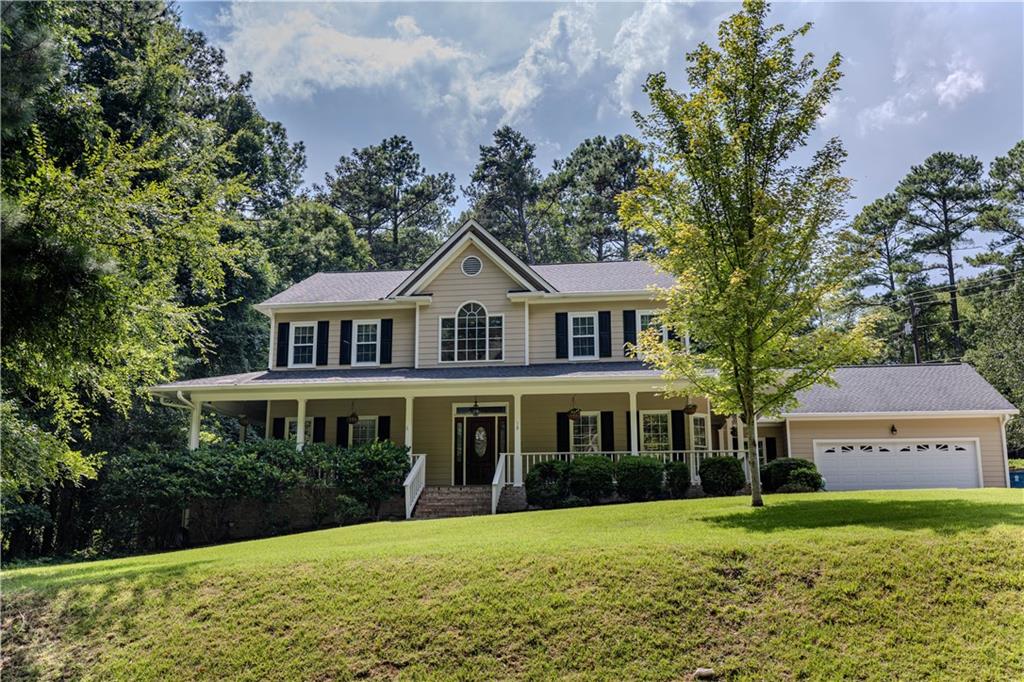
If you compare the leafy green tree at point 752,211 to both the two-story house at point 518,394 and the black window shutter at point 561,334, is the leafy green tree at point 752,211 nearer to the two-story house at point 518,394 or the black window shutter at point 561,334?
the two-story house at point 518,394

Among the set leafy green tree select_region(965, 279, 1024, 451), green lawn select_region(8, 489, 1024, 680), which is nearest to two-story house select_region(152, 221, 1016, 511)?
green lawn select_region(8, 489, 1024, 680)

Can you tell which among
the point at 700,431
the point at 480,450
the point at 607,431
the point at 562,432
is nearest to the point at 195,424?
the point at 480,450

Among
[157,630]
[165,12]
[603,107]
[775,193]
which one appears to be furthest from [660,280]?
[165,12]

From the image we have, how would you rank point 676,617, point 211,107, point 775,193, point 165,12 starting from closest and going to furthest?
1. point 676,617
2. point 775,193
3. point 165,12
4. point 211,107

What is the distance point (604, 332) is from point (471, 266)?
4.28 m

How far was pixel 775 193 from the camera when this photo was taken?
12.0 metres

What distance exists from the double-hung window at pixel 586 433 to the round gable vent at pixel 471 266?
5091mm

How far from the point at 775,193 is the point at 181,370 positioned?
1939 centimetres

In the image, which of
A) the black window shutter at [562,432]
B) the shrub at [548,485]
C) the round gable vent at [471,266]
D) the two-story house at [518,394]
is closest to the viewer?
the shrub at [548,485]

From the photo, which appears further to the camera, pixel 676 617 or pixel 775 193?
pixel 775 193

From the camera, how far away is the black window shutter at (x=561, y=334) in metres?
20.4

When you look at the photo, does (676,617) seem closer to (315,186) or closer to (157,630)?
(157,630)

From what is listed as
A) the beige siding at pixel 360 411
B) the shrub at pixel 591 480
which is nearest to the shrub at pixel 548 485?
the shrub at pixel 591 480

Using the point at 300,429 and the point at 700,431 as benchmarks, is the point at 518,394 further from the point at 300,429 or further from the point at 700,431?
the point at 700,431
